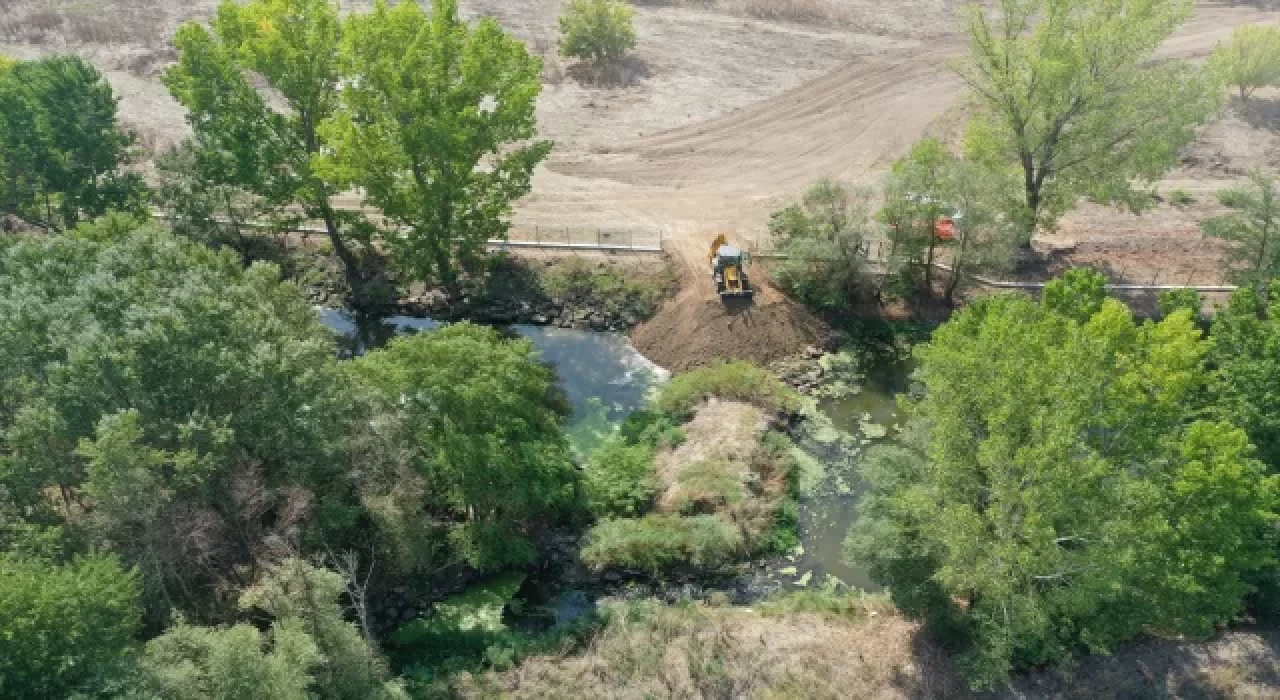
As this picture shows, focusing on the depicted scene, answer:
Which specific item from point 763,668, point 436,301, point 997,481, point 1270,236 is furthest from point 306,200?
point 1270,236

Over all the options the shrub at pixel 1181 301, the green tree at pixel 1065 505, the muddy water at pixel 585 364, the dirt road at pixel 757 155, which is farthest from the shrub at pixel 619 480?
the shrub at pixel 1181 301

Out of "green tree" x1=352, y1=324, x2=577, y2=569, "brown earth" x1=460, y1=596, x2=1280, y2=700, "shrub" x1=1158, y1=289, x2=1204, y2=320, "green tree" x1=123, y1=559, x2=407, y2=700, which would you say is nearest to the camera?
"green tree" x1=123, y1=559, x2=407, y2=700

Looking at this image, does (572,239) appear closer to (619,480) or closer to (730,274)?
(730,274)

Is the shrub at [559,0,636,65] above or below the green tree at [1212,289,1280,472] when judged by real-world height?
above

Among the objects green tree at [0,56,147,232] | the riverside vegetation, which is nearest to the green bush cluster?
the riverside vegetation

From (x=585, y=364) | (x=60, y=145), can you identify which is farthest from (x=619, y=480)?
(x=60, y=145)

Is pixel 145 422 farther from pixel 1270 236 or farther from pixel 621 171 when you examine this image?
pixel 1270 236

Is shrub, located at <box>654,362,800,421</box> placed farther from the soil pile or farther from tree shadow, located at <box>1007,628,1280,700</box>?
tree shadow, located at <box>1007,628,1280,700</box>
